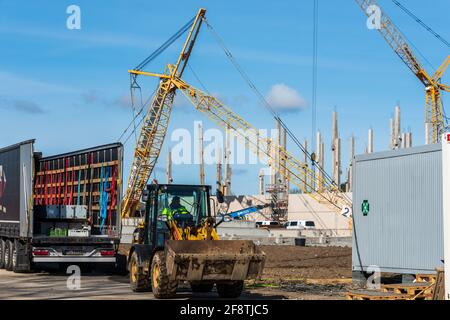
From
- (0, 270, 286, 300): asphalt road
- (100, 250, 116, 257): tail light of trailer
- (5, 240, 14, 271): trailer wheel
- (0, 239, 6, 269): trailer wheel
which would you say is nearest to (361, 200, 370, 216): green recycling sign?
(0, 270, 286, 300): asphalt road

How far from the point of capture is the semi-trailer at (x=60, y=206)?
2272cm

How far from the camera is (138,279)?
18234 mm

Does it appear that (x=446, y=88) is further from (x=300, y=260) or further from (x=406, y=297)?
(x=406, y=297)

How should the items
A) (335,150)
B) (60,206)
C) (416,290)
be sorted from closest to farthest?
(416,290) → (60,206) → (335,150)

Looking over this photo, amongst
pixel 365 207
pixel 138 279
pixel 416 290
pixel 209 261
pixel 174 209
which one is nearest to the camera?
pixel 209 261

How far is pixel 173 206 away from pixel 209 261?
8.09 ft

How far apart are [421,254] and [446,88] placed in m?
67.2

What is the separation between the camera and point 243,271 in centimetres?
1622

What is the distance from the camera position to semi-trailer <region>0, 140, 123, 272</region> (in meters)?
22.7

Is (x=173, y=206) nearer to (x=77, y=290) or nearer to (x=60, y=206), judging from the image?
(x=77, y=290)

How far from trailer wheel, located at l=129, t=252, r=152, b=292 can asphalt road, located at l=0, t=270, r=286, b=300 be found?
15cm

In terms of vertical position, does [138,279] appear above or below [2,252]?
below

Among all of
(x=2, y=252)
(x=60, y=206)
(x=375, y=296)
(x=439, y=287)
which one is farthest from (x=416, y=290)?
(x=2, y=252)
